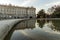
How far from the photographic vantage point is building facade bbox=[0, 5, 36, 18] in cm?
8344

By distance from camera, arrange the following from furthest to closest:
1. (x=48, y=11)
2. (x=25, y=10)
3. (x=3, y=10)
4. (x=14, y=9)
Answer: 1. (x=48, y=11)
2. (x=25, y=10)
3. (x=14, y=9)
4. (x=3, y=10)

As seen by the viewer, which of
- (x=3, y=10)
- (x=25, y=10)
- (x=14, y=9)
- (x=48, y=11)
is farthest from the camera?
(x=48, y=11)

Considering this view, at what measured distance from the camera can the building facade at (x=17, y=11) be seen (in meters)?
83.4

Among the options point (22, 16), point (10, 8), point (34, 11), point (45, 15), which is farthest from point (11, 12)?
point (45, 15)

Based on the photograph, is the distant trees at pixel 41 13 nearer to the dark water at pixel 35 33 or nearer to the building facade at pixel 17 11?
the building facade at pixel 17 11

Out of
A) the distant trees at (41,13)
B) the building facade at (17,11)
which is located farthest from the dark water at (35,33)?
the distant trees at (41,13)

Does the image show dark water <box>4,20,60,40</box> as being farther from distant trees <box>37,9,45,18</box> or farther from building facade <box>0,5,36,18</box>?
distant trees <box>37,9,45,18</box>

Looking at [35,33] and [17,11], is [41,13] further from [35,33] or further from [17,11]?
[35,33]

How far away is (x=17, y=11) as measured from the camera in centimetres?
9094

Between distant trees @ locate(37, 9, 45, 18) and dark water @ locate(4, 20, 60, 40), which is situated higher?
dark water @ locate(4, 20, 60, 40)

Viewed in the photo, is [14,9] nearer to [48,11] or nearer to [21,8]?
[21,8]

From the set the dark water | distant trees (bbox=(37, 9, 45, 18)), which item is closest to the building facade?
distant trees (bbox=(37, 9, 45, 18))

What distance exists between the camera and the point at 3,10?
83.3 m

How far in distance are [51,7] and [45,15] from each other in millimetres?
7114
